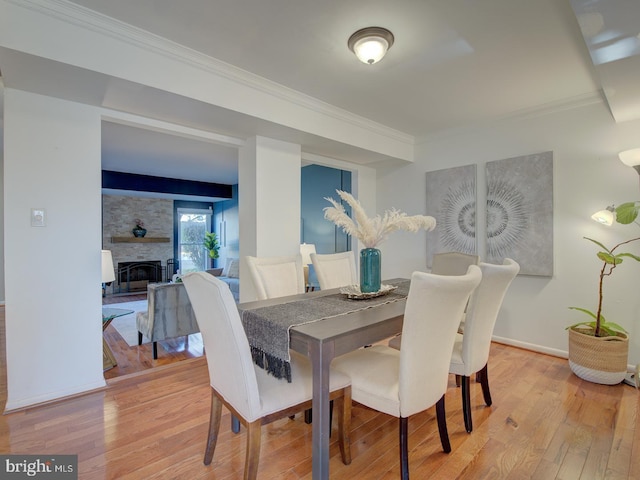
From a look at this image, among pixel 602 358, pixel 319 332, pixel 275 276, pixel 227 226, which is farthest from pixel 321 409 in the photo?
pixel 227 226

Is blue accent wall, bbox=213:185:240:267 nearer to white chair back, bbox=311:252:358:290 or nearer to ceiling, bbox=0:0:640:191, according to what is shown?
ceiling, bbox=0:0:640:191

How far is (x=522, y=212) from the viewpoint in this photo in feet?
11.0

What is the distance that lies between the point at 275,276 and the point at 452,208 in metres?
2.51

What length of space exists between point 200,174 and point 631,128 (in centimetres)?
645

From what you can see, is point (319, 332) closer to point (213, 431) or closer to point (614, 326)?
point (213, 431)

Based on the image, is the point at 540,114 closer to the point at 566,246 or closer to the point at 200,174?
the point at 566,246

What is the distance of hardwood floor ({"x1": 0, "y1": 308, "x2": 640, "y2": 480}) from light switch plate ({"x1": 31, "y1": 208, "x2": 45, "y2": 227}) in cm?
126

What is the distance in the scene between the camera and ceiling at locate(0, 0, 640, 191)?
1.79 m

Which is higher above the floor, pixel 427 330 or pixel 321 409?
pixel 427 330

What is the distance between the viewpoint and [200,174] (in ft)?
21.8

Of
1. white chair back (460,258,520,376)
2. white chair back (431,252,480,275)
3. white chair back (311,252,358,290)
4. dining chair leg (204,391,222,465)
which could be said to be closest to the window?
white chair back (311,252,358,290)

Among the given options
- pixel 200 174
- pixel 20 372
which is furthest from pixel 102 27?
pixel 200 174

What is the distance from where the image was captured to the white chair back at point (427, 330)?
1.37m

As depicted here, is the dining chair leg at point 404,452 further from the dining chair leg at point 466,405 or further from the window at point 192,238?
the window at point 192,238
